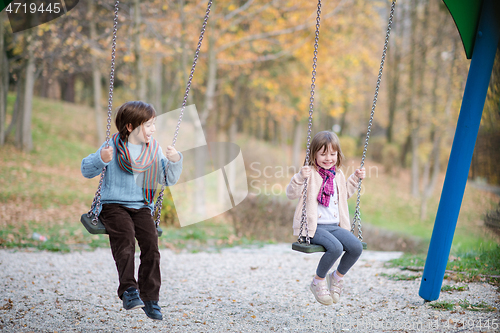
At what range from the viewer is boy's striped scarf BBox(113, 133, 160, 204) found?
3.12 meters

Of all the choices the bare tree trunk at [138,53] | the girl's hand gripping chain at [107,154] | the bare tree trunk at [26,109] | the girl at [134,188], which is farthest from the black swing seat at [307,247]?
the bare tree trunk at [26,109]

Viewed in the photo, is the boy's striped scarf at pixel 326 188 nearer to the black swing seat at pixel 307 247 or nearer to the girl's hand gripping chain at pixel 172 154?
the black swing seat at pixel 307 247

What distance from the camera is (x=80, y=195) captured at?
39.2 feet

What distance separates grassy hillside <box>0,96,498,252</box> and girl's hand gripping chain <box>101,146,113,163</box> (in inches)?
Result: 158

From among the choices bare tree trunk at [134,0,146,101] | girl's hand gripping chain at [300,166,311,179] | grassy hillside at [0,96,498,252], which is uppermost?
bare tree trunk at [134,0,146,101]

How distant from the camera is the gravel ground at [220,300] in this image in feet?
11.5

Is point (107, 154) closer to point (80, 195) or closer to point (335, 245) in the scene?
point (335, 245)

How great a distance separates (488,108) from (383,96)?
62.1ft

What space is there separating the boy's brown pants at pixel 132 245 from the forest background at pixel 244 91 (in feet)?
12.6

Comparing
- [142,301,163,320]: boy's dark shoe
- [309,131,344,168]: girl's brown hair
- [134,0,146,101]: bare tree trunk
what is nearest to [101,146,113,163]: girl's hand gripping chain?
[142,301,163,320]: boy's dark shoe

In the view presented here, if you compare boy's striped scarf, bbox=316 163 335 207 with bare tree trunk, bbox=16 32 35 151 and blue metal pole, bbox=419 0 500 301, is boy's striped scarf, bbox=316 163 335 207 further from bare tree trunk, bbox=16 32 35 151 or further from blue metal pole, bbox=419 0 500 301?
bare tree trunk, bbox=16 32 35 151

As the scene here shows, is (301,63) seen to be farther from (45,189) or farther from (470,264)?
(470,264)

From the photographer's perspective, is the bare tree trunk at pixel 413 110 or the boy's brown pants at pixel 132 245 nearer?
the boy's brown pants at pixel 132 245

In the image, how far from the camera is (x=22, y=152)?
1405 cm
